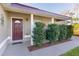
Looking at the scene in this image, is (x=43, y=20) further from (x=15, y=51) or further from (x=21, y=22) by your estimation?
(x=15, y=51)

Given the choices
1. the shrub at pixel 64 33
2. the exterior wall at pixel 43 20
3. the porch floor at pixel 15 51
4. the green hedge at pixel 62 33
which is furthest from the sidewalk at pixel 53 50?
the exterior wall at pixel 43 20

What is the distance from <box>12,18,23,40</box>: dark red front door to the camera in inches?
410

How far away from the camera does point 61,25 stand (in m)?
10.5

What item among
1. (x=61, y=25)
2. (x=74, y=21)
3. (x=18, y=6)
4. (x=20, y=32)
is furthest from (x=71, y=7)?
→ (x=20, y=32)

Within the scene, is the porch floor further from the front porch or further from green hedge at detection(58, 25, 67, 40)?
green hedge at detection(58, 25, 67, 40)

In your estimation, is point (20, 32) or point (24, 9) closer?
point (24, 9)

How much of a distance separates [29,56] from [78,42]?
4.42 meters

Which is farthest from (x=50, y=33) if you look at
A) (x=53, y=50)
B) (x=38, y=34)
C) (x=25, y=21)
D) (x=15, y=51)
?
(x=15, y=51)

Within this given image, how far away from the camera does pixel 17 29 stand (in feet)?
34.9

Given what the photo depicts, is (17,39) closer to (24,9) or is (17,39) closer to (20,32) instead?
(20,32)

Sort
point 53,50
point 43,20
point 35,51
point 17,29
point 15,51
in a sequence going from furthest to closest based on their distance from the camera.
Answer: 1. point 17,29
2. point 43,20
3. point 53,50
4. point 35,51
5. point 15,51

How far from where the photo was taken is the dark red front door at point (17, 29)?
1041cm

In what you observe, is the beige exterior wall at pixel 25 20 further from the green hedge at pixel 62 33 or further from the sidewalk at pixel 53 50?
the sidewalk at pixel 53 50

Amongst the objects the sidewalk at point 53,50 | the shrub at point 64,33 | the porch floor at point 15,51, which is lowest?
the sidewalk at point 53,50
